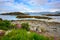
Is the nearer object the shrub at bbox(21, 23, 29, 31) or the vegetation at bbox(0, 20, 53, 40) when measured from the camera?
the vegetation at bbox(0, 20, 53, 40)

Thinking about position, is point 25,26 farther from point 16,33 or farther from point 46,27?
point 46,27

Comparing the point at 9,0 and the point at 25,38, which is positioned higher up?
the point at 9,0

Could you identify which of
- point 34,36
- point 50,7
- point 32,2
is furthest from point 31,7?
point 34,36

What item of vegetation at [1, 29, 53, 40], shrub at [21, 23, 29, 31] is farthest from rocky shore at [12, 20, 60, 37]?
vegetation at [1, 29, 53, 40]

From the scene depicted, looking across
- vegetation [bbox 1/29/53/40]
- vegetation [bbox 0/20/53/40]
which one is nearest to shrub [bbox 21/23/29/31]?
vegetation [bbox 0/20/53/40]

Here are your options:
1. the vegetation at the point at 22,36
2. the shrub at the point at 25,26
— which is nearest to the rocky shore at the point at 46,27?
the shrub at the point at 25,26

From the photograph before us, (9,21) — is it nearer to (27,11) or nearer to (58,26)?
(27,11)

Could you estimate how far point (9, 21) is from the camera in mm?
2959

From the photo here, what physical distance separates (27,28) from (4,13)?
55 centimetres

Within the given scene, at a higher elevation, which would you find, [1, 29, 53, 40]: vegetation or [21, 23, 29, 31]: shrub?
[21, 23, 29, 31]: shrub

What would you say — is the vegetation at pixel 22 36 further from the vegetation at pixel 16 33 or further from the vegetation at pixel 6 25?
the vegetation at pixel 6 25

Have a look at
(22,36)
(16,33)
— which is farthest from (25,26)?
(22,36)

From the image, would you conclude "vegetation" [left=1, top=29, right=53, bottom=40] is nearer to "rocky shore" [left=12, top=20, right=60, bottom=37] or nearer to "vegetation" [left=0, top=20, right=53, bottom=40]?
"vegetation" [left=0, top=20, right=53, bottom=40]

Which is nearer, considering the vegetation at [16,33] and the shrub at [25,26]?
the vegetation at [16,33]
